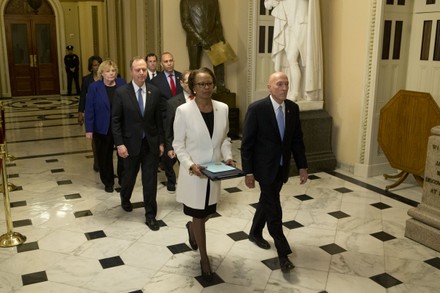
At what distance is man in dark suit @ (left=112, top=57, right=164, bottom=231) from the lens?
4391mm

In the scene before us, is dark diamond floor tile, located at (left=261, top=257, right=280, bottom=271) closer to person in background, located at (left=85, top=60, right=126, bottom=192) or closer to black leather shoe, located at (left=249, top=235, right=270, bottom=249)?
black leather shoe, located at (left=249, top=235, right=270, bottom=249)

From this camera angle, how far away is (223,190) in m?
5.72

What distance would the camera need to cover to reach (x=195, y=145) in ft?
10.8

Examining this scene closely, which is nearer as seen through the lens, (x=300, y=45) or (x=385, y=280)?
(x=385, y=280)

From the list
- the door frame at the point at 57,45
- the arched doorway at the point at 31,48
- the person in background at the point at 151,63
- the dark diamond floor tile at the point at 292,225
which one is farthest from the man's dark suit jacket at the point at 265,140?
the arched doorway at the point at 31,48

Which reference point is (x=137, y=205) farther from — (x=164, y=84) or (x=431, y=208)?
(x=431, y=208)

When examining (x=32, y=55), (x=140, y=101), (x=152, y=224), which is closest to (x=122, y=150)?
(x=140, y=101)

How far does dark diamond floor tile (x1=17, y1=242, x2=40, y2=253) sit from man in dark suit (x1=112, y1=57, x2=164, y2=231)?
1.03m

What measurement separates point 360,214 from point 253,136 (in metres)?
2.08

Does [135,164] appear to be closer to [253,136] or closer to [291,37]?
[253,136]

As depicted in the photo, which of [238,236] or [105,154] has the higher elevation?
[105,154]

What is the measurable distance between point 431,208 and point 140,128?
2750mm

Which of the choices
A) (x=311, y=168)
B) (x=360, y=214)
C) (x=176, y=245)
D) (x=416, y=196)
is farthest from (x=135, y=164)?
(x=416, y=196)

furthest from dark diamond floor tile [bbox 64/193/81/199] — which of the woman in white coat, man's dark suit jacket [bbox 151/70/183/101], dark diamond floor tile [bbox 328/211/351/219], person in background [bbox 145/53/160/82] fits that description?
dark diamond floor tile [bbox 328/211/351/219]
